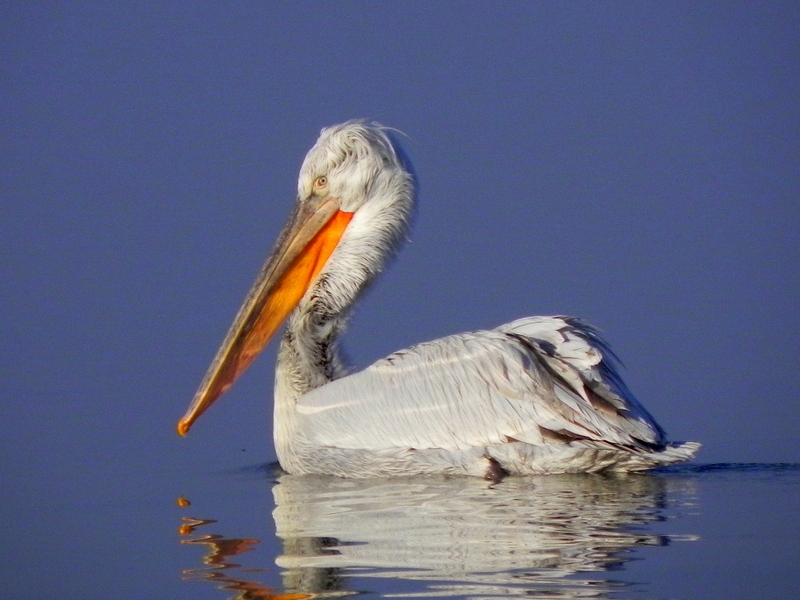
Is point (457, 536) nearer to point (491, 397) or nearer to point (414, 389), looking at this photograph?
point (491, 397)

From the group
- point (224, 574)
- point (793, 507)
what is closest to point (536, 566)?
point (224, 574)

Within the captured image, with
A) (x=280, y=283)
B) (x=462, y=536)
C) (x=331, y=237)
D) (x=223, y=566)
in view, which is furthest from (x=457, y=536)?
(x=331, y=237)

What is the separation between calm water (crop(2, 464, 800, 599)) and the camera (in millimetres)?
3861

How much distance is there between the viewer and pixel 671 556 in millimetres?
4105

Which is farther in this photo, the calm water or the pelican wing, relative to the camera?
the pelican wing

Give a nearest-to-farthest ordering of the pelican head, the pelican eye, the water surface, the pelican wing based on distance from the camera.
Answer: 1. the water surface
2. the pelican wing
3. the pelican head
4. the pelican eye

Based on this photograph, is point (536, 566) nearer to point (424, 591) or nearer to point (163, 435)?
point (424, 591)

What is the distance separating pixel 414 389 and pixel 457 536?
1690mm

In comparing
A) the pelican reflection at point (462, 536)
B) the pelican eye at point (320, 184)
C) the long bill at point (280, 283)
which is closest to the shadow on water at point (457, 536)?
the pelican reflection at point (462, 536)

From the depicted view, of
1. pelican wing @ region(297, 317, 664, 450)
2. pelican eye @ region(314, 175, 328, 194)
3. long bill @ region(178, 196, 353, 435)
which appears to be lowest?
pelican wing @ region(297, 317, 664, 450)

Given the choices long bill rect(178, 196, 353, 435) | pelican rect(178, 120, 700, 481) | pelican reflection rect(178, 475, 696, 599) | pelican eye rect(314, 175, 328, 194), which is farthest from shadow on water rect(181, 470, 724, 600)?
pelican eye rect(314, 175, 328, 194)

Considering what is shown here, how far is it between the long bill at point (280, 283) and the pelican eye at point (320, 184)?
4cm

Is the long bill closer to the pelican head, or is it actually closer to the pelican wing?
the pelican head

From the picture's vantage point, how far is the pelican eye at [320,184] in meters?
7.24
